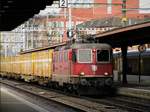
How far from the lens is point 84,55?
1172 inches

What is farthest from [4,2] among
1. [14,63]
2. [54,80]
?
A: [14,63]

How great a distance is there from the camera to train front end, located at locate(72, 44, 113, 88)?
28781 millimetres

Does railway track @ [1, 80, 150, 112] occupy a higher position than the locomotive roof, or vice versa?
the locomotive roof

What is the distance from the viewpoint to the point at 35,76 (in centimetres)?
4603

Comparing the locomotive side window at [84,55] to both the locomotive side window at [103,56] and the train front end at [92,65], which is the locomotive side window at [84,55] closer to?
the train front end at [92,65]

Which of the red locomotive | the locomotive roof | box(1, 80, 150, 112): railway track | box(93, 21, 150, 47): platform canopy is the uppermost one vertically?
box(93, 21, 150, 47): platform canopy

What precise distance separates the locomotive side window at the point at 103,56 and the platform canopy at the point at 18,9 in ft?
33.6

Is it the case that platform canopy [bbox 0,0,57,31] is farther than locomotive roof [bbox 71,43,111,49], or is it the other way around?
locomotive roof [bbox 71,43,111,49]

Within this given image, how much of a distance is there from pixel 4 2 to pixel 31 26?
190ft

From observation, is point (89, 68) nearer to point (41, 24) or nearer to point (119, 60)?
point (119, 60)

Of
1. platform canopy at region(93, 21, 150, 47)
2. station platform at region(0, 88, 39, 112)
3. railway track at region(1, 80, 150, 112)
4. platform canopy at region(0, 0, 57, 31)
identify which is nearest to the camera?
platform canopy at region(0, 0, 57, 31)

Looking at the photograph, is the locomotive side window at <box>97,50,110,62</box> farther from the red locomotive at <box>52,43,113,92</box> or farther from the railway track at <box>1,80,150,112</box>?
the railway track at <box>1,80,150,112</box>

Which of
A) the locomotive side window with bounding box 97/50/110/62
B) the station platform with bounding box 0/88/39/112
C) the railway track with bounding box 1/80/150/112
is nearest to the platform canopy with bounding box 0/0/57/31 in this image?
the station platform with bounding box 0/88/39/112

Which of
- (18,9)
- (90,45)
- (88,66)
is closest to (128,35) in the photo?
(90,45)
